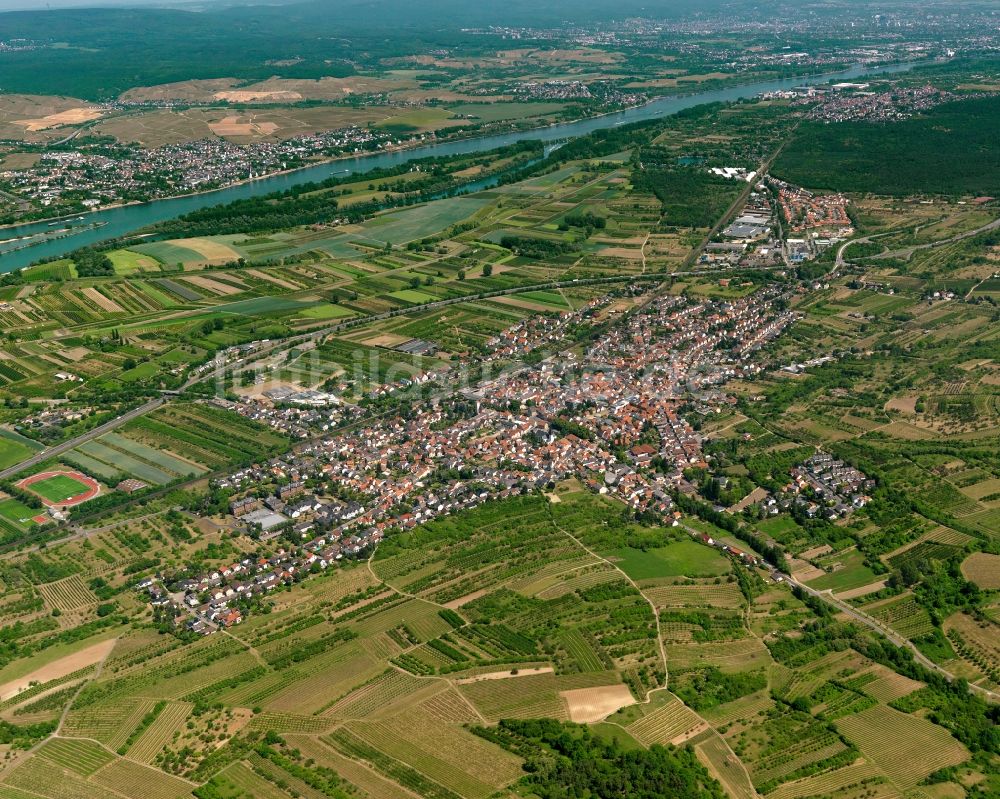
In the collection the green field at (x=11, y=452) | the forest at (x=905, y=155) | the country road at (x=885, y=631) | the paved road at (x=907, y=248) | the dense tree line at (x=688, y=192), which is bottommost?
the country road at (x=885, y=631)

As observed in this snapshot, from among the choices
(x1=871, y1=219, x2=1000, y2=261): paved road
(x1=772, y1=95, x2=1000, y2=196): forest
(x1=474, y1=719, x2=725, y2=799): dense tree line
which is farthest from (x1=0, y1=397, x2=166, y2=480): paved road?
(x1=772, y1=95, x2=1000, y2=196): forest

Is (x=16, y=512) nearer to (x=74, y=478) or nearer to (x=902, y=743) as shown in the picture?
(x=74, y=478)

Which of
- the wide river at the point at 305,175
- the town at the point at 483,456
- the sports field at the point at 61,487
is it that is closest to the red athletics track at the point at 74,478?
the sports field at the point at 61,487

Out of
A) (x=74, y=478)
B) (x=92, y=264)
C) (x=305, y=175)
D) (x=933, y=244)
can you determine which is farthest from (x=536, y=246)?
(x=74, y=478)

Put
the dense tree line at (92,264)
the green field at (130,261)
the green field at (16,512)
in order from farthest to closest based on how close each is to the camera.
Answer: the green field at (130,261) → the dense tree line at (92,264) → the green field at (16,512)

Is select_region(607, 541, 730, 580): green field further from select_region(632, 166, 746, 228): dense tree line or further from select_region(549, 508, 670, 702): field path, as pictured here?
select_region(632, 166, 746, 228): dense tree line

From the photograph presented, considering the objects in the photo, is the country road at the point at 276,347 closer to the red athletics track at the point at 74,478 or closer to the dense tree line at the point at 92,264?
the red athletics track at the point at 74,478
